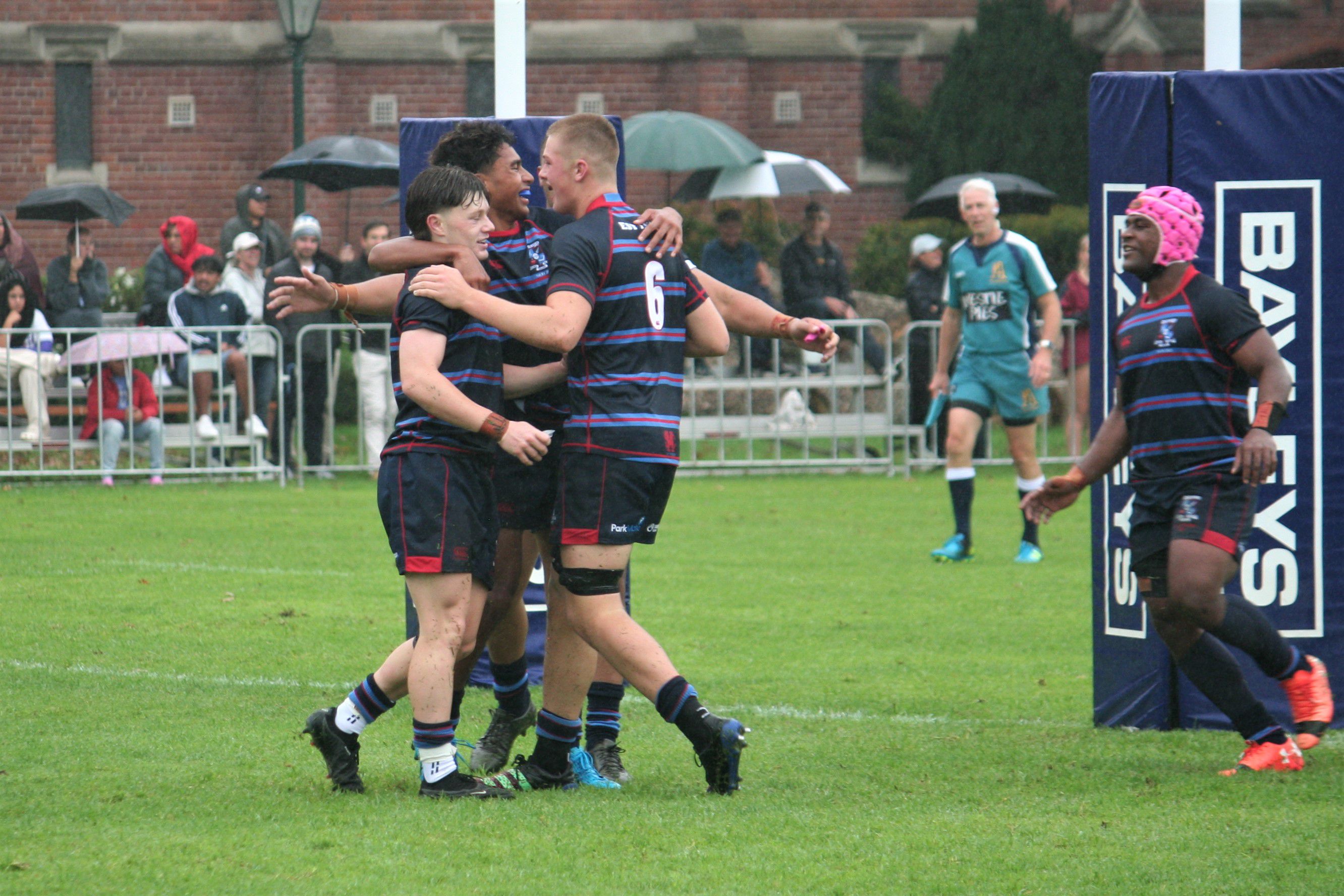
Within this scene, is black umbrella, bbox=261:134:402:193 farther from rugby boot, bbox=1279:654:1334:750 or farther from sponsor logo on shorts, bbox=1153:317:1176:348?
rugby boot, bbox=1279:654:1334:750

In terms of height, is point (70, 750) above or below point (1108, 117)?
below

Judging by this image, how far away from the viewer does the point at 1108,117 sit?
6410 mm

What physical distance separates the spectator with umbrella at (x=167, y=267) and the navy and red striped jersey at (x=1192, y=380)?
1212 centimetres

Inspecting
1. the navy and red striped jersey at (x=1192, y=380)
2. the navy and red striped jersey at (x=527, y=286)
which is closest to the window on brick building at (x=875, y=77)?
the navy and red striped jersey at (x=1192, y=380)

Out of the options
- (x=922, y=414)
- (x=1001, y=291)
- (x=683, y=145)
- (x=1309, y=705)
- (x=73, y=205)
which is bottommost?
(x=1309, y=705)

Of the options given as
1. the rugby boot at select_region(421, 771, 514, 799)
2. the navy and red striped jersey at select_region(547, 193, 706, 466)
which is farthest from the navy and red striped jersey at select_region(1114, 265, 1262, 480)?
the rugby boot at select_region(421, 771, 514, 799)

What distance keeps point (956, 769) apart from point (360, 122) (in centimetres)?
2479

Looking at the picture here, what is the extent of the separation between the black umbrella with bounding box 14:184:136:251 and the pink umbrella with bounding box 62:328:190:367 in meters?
4.06

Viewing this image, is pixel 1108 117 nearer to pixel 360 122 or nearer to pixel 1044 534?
pixel 1044 534

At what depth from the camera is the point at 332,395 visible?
16.0m

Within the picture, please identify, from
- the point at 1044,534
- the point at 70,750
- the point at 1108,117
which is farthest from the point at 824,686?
the point at 1044,534

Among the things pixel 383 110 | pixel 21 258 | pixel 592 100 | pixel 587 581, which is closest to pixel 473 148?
pixel 587 581

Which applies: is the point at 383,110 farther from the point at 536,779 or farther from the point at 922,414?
the point at 536,779

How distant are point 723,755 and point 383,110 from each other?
82.6ft
